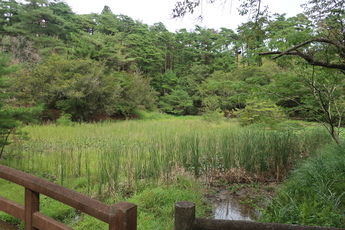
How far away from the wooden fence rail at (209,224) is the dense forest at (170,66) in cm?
164

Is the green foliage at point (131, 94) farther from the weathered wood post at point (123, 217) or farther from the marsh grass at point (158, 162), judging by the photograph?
the weathered wood post at point (123, 217)

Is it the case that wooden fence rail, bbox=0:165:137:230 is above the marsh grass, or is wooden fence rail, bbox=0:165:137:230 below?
above

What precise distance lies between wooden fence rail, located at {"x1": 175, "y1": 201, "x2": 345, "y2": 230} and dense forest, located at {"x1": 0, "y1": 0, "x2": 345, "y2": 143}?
164 cm

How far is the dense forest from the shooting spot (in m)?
3.55

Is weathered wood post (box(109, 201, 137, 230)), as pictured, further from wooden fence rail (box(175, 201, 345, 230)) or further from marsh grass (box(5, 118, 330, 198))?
marsh grass (box(5, 118, 330, 198))

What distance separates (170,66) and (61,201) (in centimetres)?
2743

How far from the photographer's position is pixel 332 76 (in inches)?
157

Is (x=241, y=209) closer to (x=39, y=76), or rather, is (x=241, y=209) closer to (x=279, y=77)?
(x=279, y=77)

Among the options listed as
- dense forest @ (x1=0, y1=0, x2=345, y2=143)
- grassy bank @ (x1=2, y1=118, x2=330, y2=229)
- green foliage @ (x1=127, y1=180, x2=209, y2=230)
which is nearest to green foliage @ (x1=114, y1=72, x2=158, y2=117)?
dense forest @ (x1=0, y1=0, x2=345, y2=143)

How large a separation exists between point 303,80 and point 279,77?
0.42 metres

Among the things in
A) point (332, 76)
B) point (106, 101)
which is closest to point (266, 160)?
point (332, 76)

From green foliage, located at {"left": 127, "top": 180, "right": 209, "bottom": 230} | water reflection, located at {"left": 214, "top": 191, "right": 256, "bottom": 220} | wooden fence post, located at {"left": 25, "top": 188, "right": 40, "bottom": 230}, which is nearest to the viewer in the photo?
wooden fence post, located at {"left": 25, "top": 188, "right": 40, "bottom": 230}

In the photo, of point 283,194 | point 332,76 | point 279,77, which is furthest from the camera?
point 279,77

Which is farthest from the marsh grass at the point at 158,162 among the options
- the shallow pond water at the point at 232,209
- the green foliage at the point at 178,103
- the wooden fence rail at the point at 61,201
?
the green foliage at the point at 178,103
